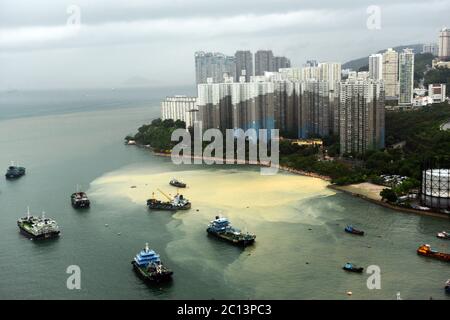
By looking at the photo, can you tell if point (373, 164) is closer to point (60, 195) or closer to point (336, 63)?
point (60, 195)

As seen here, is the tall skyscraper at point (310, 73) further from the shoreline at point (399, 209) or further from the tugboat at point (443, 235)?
the tugboat at point (443, 235)

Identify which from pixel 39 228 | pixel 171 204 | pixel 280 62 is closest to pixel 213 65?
pixel 280 62

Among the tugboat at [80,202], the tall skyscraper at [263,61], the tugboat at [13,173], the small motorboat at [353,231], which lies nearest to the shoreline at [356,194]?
the small motorboat at [353,231]

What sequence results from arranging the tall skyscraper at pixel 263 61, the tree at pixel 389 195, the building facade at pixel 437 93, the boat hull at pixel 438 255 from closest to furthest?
the boat hull at pixel 438 255, the tree at pixel 389 195, the building facade at pixel 437 93, the tall skyscraper at pixel 263 61

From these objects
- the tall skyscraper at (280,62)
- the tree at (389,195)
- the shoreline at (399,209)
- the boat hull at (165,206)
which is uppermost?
the tall skyscraper at (280,62)

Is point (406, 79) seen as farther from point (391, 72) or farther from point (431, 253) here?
point (431, 253)

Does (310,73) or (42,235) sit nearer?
(42,235)
